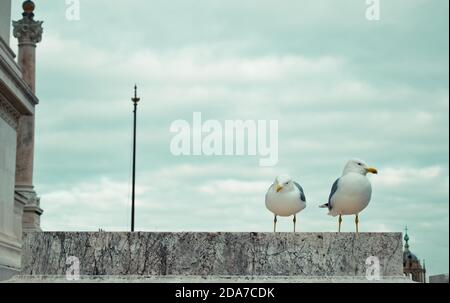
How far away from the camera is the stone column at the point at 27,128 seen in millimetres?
44062

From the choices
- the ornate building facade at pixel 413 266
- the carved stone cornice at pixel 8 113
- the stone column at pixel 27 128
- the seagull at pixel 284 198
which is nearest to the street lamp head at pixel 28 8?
the stone column at pixel 27 128

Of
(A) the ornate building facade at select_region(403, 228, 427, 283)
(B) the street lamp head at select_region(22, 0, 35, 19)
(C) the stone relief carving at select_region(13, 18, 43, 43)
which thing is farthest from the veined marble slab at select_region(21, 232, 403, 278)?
(A) the ornate building facade at select_region(403, 228, 427, 283)

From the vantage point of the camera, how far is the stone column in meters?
44.1

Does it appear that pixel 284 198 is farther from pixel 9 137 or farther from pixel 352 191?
pixel 9 137

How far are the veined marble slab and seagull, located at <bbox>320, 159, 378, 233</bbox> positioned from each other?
569mm

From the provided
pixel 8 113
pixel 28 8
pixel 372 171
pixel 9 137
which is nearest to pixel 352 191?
pixel 372 171

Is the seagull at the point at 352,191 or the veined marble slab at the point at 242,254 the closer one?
the seagull at the point at 352,191

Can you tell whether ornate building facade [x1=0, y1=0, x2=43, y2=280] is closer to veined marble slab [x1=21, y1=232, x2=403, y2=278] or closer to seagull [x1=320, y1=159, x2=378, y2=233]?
veined marble slab [x1=21, y1=232, x2=403, y2=278]

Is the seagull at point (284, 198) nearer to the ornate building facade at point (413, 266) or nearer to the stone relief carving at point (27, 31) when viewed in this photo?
the stone relief carving at point (27, 31)

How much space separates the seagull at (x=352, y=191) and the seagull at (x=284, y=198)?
63 cm

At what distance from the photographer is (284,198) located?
16.8 meters
